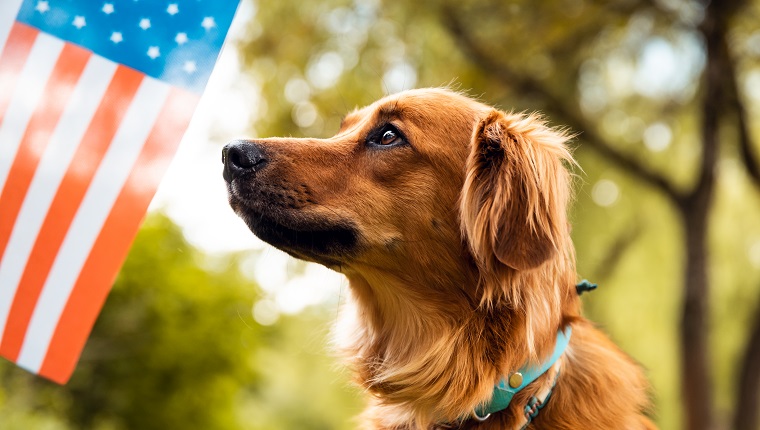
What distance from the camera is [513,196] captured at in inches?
103

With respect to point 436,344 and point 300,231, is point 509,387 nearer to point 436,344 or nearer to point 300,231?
point 436,344

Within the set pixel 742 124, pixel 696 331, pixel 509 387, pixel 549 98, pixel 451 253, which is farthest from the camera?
pixel 549 98

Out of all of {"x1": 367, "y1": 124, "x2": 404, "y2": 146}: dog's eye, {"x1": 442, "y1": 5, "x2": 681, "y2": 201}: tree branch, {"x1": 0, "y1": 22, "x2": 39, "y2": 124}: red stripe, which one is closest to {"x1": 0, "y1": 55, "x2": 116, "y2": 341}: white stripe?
{"x1": 0, "y1": 22, "x2": 39, "y2": 124}: red stripe

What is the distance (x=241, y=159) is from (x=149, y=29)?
0.63m

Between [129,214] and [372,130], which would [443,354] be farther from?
[129,214]

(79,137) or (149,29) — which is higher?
(149,29)

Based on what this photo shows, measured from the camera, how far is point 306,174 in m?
2.71

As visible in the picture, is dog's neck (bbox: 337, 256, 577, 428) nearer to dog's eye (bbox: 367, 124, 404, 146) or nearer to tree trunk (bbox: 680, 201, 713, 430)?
dog's eye (bbox: 367, 124, 404, 146)

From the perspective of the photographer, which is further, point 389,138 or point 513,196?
point 389,138

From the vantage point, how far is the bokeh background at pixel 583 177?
8.36m

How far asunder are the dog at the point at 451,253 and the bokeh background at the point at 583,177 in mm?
2871

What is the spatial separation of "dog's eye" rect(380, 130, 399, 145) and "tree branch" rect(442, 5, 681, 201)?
587 cm

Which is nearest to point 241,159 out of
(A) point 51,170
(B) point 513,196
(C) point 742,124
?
(A) point 51,170

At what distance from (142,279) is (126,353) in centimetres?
115
